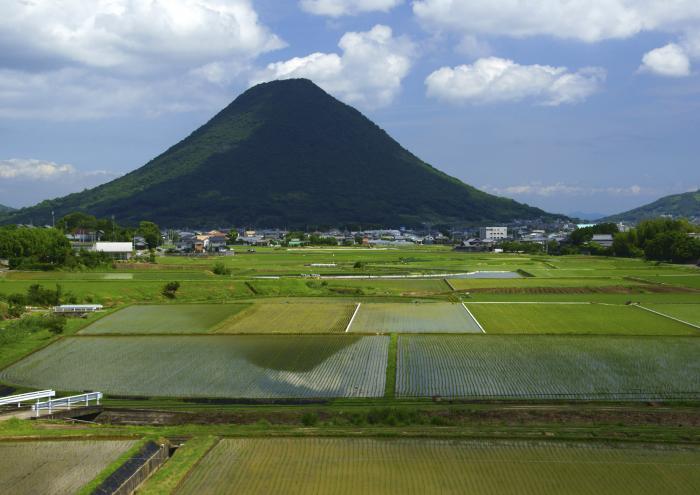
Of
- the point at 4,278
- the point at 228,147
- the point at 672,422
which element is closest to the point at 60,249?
the point at 4,278

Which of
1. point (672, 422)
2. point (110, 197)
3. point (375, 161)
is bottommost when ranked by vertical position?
point (672, 422)

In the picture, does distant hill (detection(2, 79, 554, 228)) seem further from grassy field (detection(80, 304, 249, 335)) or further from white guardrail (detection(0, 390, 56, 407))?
white guardrail (detection(0, 390, 56, 407))

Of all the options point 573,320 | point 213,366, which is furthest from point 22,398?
point 573,320

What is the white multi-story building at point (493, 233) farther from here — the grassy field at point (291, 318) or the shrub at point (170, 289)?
the grassy field at point (291, 318)

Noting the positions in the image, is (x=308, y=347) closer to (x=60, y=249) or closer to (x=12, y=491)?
(x=12, y=491)

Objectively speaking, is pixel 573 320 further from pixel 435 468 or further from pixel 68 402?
pixel 68 402
